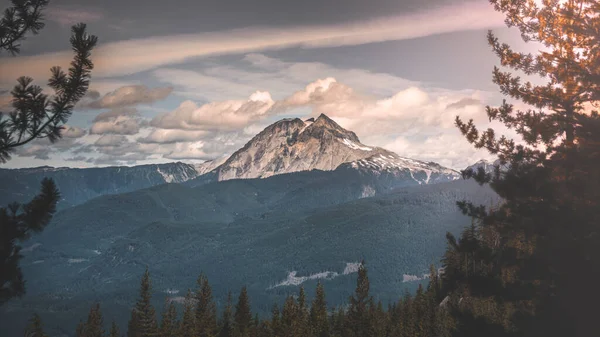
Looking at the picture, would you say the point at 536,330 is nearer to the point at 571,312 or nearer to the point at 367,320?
the point at 571,312

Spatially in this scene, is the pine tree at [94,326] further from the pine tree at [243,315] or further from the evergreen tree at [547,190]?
the evergreen tree at [547,190]

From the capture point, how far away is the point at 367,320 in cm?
7800

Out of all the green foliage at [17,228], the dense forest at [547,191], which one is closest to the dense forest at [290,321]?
the dense forest at [547,191]

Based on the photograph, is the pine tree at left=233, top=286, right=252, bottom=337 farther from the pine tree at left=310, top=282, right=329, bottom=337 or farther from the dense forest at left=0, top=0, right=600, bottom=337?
the dense forest at left=0, top=0, right=600, bottom=337

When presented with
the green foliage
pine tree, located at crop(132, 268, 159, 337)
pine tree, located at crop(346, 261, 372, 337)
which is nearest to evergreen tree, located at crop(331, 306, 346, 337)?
pine tree, located at crop(346, 261, 372, 337)

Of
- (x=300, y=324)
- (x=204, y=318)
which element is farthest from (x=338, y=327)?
(x=204, y=318)

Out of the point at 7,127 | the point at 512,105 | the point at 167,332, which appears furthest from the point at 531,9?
the point at 167,332

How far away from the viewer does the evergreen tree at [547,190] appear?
21.7 metres

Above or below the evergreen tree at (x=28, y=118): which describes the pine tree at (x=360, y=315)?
below

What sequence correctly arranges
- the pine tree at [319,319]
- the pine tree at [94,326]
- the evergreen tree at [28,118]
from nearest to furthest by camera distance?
the evergreen tree at [28,118] → the pine tree at [94,326] → the pine tree at [319,319]

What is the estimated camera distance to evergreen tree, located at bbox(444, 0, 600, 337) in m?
21.7

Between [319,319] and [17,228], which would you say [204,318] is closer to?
[319,319]

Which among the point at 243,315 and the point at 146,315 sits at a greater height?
the point at 146,315

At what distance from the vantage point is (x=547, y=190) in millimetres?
23094
